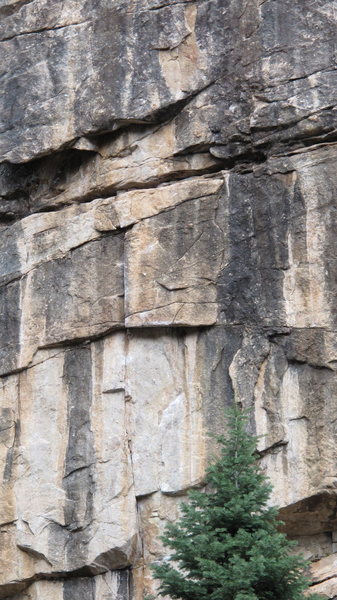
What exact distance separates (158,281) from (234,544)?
15.5 feet

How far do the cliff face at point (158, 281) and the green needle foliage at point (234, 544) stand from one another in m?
1.88

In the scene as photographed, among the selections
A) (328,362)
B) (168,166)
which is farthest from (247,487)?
(168,166)

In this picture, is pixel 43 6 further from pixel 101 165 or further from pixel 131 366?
pixel 131 366

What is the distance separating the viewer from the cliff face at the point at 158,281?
18.2 m

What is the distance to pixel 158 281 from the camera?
18.8 metres

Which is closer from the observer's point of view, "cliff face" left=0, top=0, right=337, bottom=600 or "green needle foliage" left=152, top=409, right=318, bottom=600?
"green needle foliage" left=152, top=409, right=318, bottom=600

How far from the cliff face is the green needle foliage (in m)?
1.88

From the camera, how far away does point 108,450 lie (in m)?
18.7

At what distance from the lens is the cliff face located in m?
18.2

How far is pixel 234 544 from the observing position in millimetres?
15375

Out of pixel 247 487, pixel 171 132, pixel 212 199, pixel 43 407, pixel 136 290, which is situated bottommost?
pixel 247 487

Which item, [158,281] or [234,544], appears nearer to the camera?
[234,544]

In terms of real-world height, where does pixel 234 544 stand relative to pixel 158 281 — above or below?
below

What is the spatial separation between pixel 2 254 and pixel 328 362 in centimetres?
569
